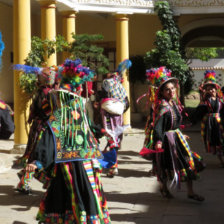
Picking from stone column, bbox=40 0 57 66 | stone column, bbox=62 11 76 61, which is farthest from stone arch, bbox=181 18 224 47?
stone column, bbox=40 0 57 66

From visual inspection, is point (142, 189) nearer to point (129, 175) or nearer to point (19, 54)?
point (129, 175)

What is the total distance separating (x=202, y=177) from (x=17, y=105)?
3873 mm

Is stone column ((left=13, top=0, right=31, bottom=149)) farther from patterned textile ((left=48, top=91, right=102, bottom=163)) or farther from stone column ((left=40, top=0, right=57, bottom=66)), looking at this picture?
patterned textile ((left=48, top=91, right=102, bottom=163))

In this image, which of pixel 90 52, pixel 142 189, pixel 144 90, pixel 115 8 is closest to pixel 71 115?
pixel 142 189

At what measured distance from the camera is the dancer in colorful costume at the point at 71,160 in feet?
14.1

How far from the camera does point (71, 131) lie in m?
4.41

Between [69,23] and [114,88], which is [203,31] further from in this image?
[114,88]

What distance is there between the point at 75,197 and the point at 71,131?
570 millimetres

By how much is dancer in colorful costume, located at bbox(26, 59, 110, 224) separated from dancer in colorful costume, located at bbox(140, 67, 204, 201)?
159 cm

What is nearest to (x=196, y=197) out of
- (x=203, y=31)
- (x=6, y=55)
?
(x=6, y=55)

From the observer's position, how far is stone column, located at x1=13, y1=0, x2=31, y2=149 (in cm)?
942

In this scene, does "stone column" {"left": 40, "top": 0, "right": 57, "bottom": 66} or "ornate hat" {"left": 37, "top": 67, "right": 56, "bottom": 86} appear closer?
"ornate hat" {"left": 37, "top": 67, "right": 56, "bottom": 86}

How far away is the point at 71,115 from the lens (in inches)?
175

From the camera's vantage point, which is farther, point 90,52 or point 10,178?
point 90,52
